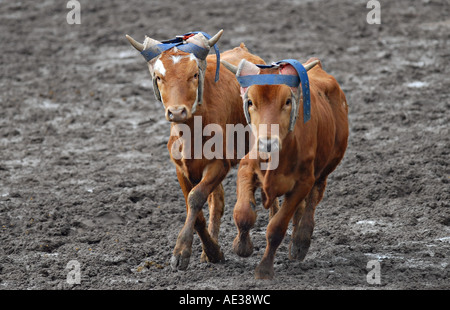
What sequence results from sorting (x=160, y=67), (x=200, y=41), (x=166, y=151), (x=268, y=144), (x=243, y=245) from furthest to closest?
(x=166, y=151), (x=200, y=41), (x=243, y=245), (x=160, y=67), (x=268, y=144)

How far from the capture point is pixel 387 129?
31.6 ft

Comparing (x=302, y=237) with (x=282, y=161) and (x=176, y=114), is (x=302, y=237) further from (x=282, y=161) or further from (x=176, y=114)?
(x=176, y=114)

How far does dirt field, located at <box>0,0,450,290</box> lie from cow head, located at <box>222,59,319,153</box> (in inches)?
45.0

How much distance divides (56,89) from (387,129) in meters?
4.97

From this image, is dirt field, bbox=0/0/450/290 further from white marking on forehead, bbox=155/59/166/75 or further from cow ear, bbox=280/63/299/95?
white marking on forehead, bbox=155/59/166/75

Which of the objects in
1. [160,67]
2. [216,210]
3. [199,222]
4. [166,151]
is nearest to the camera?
[160,67]

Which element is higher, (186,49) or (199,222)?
(186,49)

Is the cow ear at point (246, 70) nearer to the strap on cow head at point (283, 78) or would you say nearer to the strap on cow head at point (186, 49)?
the strap on cow head at point (283, 78)

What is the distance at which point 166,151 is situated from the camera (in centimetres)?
953

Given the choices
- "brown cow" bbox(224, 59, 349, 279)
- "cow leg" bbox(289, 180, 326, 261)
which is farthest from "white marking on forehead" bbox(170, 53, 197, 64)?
"cow leg" bbox(289, 180, 326, 261)

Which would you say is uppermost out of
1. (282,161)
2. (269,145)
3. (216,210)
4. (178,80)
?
(178,80)

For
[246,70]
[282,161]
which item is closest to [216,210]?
[282,161]

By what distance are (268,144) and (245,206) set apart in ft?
2.14

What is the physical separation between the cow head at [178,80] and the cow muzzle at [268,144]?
2.19ft
